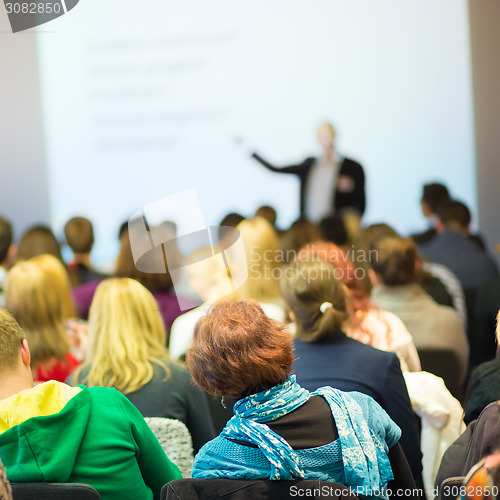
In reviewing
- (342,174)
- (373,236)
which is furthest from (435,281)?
(342,174)

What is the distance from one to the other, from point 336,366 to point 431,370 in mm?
872

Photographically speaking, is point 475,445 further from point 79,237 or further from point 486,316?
point 79,237

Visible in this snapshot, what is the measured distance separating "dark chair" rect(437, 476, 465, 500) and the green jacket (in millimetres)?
674

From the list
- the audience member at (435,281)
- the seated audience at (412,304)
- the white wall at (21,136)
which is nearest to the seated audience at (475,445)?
the seated audience at (412,304)

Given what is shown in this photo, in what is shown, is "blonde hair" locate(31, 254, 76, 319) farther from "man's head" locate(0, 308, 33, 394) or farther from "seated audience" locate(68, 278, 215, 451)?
"man's head" locate(0, 308, 33, 394)

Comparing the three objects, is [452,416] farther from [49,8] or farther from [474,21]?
[49,8]

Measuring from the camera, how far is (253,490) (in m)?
1.38

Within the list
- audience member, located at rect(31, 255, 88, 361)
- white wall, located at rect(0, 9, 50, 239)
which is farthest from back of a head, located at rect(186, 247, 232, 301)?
white wall, located at rect(0, 9, 50, 239)

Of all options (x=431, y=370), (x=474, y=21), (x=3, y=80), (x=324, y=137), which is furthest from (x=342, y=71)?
(x=431, y=370)

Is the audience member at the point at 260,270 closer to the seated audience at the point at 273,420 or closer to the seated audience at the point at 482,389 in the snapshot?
the seated audience at the point at 482,389

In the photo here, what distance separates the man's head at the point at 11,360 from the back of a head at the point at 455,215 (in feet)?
10.7

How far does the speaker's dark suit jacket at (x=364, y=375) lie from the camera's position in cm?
201

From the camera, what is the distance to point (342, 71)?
599 centimetres

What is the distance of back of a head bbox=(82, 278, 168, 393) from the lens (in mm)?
2154
